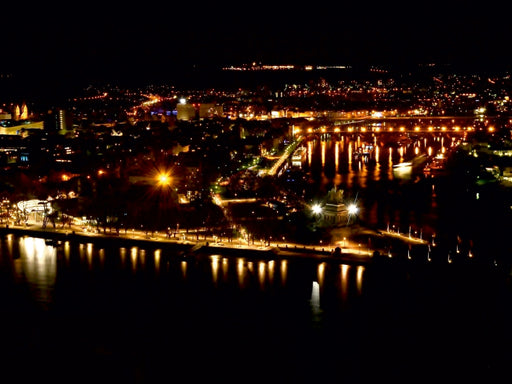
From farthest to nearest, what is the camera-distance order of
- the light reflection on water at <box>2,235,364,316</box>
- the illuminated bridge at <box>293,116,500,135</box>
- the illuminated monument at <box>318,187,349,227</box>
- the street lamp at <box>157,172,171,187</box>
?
the illuminated bridge at <box>293,116,500,135</box> → the street lamp at <box>157,172,171,187</box> → the illuminated monument at <box>318,187,349,227</box> → the light reflection on water at <box>2,235,364,316</box>

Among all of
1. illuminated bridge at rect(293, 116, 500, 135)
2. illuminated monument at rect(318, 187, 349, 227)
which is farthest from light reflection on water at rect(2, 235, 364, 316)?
illuminated bridge at rect(293, 116, 500, 135)

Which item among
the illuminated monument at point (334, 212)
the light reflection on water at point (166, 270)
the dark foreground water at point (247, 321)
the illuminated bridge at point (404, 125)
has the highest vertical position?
the illuminated bridge at point (404, 125)

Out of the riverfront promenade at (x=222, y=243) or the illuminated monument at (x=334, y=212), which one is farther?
the illuminated monument at (x=334, y=212)

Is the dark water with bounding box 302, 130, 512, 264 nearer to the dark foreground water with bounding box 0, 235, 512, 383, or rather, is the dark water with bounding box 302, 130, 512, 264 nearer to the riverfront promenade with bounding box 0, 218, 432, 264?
the riverfront promenade with bounding box 0, 218, 432, 264

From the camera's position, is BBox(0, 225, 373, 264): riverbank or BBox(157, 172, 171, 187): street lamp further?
BBox(157, 172, 171, 187): street lamp

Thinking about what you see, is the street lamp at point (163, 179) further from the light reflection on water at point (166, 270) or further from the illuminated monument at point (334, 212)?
the illuminated monument at point (334, 212)

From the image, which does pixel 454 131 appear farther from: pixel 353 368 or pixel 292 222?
pixel 353 368

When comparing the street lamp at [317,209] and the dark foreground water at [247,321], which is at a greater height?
the street lamp at [317,209]

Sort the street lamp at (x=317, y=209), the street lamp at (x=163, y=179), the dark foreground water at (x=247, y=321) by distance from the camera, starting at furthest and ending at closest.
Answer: the street lamp at (x=163, y=179), the street lamp at (x=317, y=209), the dark foreground water at (x=247, y=321)

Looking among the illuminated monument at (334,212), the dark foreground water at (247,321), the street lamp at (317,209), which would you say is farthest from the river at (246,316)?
the street lamp at (317,209)
